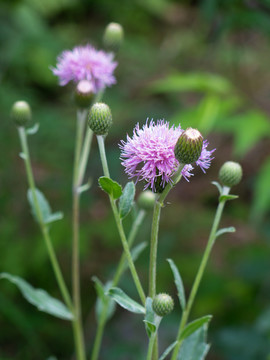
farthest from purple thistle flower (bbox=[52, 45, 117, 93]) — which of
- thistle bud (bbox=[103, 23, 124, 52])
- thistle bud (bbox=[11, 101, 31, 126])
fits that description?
thistle bud (bbox=[11, 101, 31, 126])

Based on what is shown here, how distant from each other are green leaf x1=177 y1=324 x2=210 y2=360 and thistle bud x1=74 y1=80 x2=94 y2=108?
0.92 metres

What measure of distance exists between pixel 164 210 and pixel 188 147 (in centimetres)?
258

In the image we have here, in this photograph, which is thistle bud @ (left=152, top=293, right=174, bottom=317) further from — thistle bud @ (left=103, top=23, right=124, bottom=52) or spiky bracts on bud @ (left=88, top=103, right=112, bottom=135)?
thistle bud @ (left=103, top=23, right=124, bottom=52)

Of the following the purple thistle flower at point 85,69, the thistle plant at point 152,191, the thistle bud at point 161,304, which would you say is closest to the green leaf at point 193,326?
the thistle plant at point 152,191

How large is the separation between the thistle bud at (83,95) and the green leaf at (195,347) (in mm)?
924

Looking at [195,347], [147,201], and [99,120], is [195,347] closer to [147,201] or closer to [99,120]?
[147,201]

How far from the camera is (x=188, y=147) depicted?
3.87ft

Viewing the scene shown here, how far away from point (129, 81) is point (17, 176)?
2.20 m

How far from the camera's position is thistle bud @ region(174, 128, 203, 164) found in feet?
3.88

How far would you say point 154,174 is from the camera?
1263 millimetres

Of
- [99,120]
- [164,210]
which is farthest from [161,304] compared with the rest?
[164,210]

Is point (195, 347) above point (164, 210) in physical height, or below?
below

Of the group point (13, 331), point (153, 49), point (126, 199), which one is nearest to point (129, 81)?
point (153, 49)

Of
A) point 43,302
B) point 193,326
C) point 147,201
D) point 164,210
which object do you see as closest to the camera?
point 193,326
